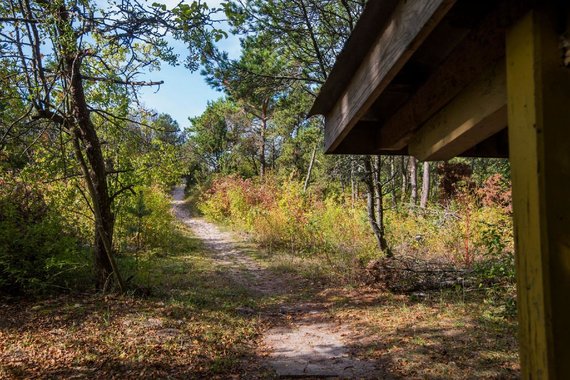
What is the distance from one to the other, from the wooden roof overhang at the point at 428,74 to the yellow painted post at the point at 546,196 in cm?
16

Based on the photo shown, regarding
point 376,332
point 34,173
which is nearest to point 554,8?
point 376,332

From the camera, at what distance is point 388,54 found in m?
1.46

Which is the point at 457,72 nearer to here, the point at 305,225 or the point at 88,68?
the point at 88,68

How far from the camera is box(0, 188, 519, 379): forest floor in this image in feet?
12.0

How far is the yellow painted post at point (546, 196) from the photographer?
1.04m

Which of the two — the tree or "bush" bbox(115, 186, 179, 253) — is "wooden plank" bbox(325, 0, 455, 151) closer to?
the tree

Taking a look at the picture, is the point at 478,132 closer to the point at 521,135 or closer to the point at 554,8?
the point at 521,135

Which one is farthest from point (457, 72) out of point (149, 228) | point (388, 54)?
point (149, 228)

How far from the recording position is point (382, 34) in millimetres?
1536

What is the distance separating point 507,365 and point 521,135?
321cm

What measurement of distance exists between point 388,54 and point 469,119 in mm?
460

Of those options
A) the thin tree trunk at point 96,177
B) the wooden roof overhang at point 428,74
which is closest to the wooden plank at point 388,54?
the wooden roof overhang at point 428,74

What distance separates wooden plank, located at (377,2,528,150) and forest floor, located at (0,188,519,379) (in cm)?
244

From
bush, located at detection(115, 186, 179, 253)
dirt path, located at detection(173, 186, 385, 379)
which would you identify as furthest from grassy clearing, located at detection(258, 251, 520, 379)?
bush, located at detection(115, 186, 179, 253)
